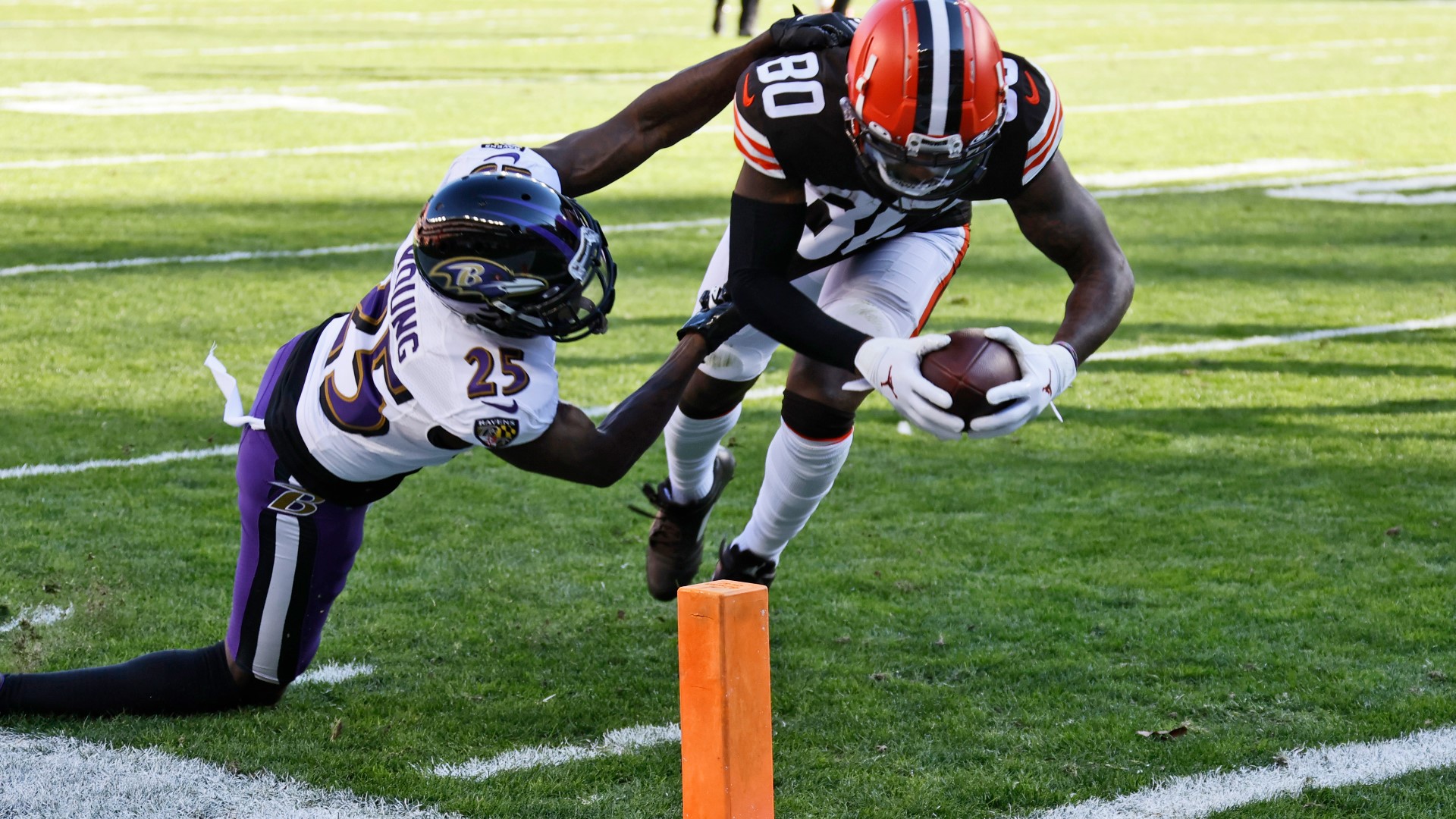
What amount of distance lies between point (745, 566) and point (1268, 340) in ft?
15.4

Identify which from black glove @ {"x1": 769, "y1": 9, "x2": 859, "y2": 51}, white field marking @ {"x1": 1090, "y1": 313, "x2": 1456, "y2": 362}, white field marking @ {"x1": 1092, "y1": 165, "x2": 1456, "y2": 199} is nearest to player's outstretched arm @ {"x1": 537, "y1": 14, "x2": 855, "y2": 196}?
black glove @ {"x1": 769, "y1": 9, "x2": 859, "y2": 51}

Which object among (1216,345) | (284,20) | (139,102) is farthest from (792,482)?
(284,20)

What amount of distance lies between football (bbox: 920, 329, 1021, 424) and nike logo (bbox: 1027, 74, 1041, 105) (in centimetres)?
67

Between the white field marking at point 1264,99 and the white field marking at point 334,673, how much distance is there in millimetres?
14676

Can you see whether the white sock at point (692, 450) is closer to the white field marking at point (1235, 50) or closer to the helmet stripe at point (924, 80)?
the helmet stripe at point (924, 80)

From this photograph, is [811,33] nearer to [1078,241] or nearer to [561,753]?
[1078,241]

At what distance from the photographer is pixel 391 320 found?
11.5 ft

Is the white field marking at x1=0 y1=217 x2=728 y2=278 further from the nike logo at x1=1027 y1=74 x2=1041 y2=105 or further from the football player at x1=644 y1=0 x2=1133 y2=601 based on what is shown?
the nike logo at x1=1027 y1=74 x2=1041 y2=105

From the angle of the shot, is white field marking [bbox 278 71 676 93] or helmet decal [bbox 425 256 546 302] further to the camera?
white field marking [bbox 278 71 676 93]

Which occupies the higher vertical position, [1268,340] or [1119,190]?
[1268,340]

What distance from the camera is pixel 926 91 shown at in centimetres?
318

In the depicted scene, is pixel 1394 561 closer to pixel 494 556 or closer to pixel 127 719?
pixel 494 556

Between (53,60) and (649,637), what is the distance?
668 inches

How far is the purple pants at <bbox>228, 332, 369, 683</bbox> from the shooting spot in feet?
12.3
